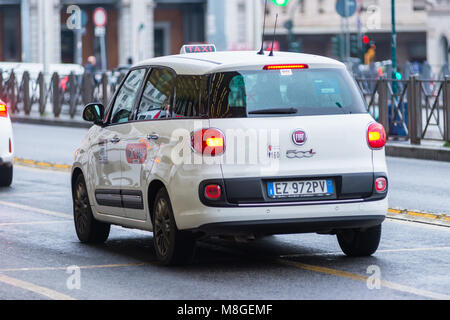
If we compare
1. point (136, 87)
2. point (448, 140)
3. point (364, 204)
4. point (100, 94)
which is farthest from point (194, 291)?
point (100, 94)

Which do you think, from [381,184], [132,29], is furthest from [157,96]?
[132,29]

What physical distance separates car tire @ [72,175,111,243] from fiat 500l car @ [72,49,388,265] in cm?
125

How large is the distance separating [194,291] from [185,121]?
4.53 feet

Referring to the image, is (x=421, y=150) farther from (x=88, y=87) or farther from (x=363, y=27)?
(x=363, y=27)

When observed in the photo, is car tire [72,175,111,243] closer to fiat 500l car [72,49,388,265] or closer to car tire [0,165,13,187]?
fiat 500l car [72,49,388,265]

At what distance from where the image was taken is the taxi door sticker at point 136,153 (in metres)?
9.39

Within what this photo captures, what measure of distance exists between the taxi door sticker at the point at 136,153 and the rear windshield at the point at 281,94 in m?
0.83

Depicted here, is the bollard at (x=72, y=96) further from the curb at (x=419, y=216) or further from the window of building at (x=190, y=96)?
the window of building at (x=190, y=96)

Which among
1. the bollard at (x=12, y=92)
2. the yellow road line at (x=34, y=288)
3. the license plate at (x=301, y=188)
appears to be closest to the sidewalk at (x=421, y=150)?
the license plate at (x=301, y=188)

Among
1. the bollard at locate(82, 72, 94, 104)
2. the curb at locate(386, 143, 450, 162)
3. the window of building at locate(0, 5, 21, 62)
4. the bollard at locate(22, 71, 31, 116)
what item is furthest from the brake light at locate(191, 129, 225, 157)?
the window of building at locate(0, 5, 21, 62)

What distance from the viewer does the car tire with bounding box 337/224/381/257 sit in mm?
9484

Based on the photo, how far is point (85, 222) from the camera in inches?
424

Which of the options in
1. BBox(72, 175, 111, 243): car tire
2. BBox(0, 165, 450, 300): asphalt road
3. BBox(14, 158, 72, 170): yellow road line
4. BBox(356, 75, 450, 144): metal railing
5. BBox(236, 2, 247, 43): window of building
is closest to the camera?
BBox(0, 165, 450, 300): asphalt road

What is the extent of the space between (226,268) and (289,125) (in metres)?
1.14
